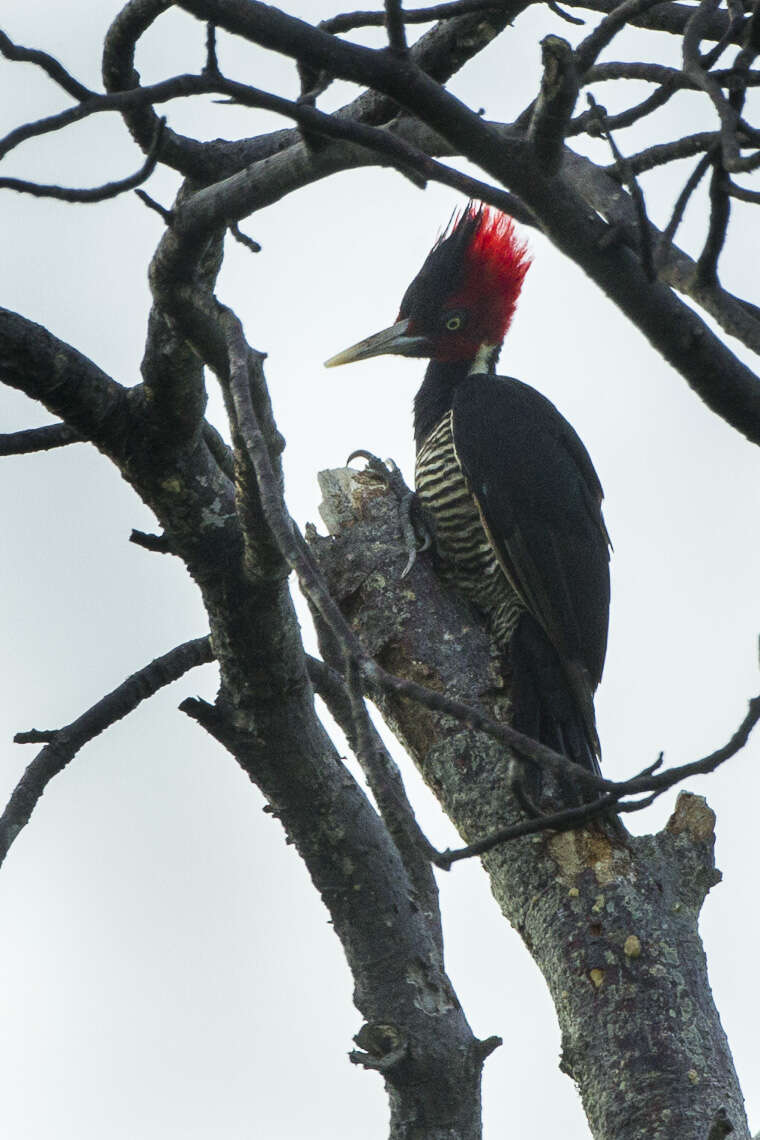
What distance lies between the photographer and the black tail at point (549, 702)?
3.29 metres

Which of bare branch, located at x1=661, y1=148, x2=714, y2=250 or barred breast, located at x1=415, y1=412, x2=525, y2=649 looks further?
barred breast, located at x1=415, y1=412, x2=525, y2=649

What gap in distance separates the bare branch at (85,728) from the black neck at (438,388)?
2012mm

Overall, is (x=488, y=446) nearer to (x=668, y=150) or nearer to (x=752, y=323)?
(x=668, y=150)

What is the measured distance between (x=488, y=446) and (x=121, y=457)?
192cm

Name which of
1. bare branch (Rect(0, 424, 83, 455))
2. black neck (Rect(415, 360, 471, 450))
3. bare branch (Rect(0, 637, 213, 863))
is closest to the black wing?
black neck (Rect(415, 360, 471, 450))

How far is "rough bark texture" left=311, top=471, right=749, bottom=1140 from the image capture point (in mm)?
2414

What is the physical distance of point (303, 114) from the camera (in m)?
1.49

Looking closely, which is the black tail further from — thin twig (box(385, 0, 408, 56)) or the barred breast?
thin twig (box(385, 0, 408, 56))

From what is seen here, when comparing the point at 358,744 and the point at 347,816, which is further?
the point at 347,816

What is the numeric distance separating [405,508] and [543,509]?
1.63ft

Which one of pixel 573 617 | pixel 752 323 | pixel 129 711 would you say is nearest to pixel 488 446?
pixel 573 617

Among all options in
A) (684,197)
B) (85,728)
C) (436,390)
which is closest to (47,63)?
(684,197)

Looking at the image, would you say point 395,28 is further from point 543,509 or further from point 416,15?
point 543,509

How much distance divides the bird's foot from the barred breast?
43 mm
